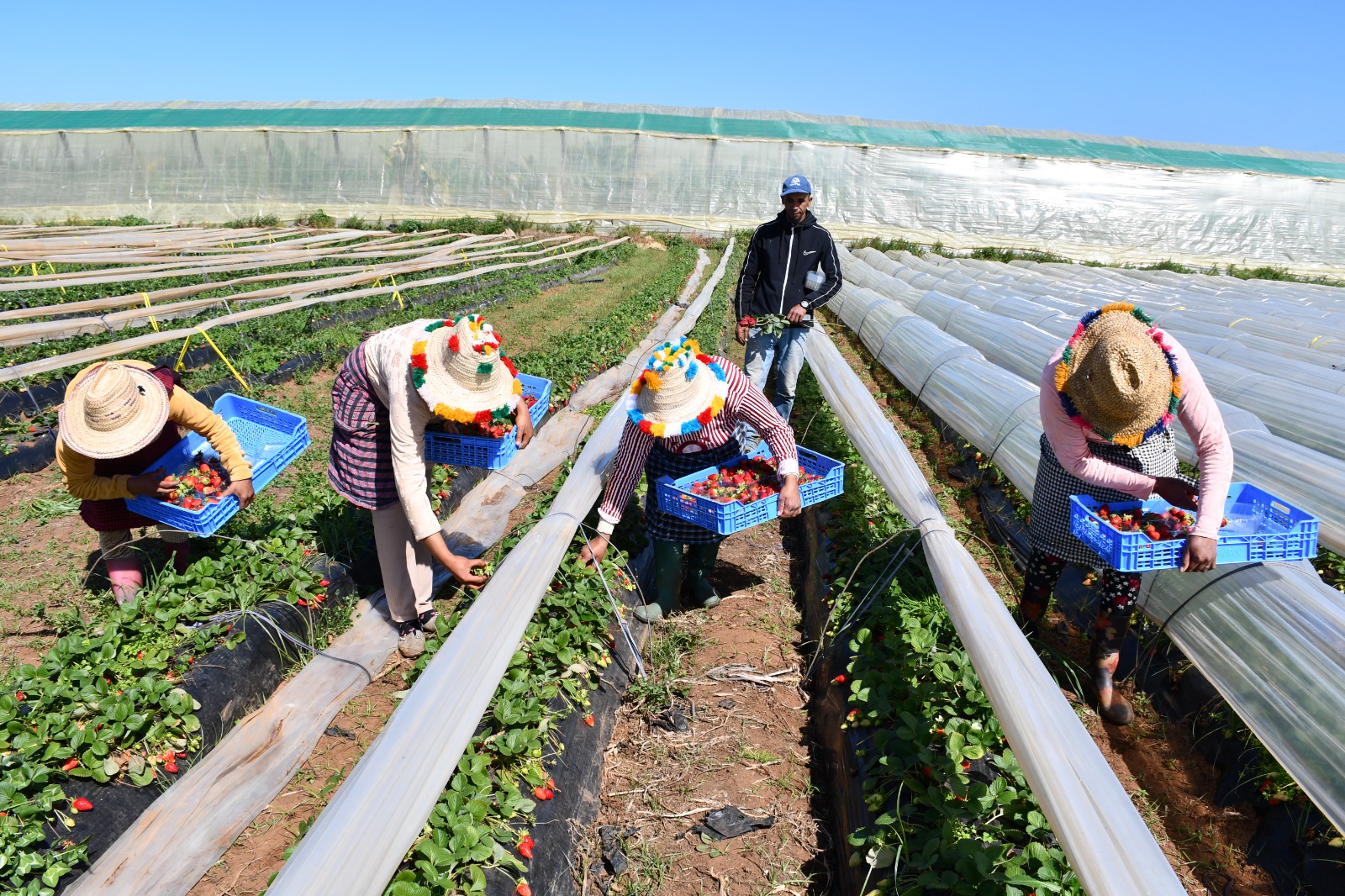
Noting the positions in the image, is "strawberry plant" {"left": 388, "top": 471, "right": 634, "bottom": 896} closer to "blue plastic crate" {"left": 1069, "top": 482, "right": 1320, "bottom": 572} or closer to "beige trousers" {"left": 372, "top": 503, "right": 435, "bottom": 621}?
"beige trousers" {"left": 372, "top": 503, "right": 435, "bottom": 621}

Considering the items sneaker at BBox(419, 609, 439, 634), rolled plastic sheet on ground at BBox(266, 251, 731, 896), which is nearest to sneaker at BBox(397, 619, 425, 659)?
sneaker at BBox(419, 609, 439, 634)

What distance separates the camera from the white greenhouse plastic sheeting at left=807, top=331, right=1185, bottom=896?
68.0 inches

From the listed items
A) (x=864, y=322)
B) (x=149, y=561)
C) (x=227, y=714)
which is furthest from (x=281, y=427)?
(x=864, y=322)

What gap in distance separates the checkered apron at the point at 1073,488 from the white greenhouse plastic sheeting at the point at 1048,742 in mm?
518

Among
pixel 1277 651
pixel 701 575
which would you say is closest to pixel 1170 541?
pixel 1277 651

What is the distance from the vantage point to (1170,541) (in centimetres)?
284

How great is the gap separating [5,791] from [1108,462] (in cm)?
406

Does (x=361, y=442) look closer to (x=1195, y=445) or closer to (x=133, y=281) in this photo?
(x=1195, y=445)

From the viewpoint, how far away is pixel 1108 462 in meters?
3.10

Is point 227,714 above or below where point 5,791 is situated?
below

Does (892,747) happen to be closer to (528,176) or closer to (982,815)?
(982,815)

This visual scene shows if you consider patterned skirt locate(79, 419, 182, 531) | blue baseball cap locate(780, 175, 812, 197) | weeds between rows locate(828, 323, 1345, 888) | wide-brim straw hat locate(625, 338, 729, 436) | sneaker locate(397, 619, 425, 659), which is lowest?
sneaker locate(397, 619, 425, 659)

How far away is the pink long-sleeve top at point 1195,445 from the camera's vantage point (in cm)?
274

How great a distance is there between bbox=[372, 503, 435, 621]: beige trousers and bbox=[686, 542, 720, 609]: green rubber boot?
1401 millimetres
